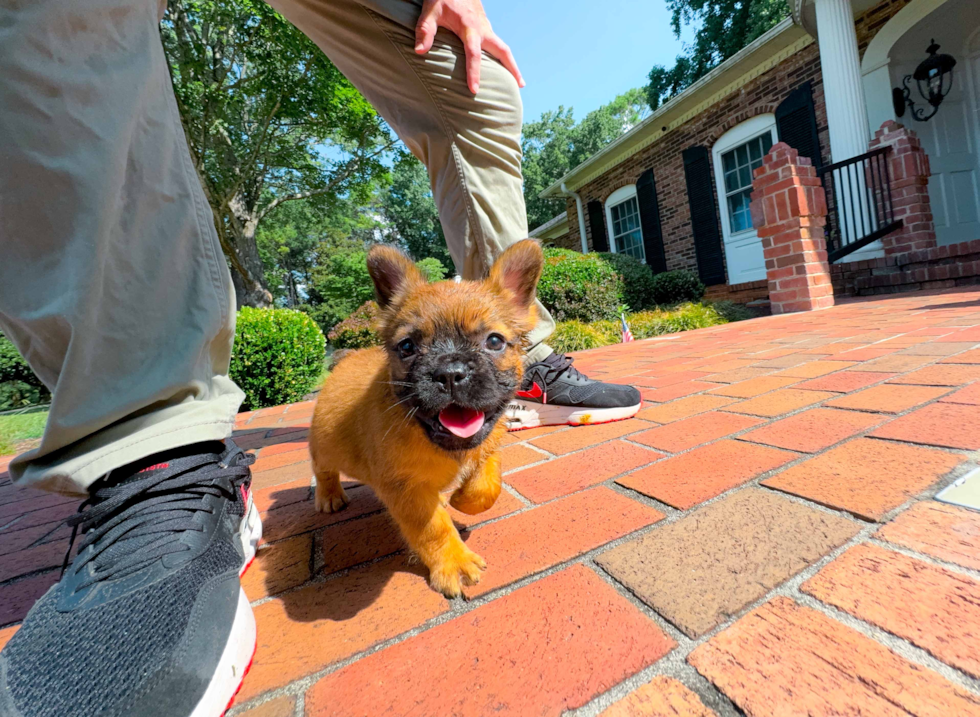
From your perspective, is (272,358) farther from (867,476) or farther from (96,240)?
(867,476)

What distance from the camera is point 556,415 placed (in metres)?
2.81

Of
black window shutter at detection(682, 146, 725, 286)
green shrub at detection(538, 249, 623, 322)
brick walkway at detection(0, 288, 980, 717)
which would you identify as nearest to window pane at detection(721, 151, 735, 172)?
black window shutter at detection(682, 146, 725, 286)

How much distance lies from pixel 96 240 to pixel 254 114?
53.0 feet

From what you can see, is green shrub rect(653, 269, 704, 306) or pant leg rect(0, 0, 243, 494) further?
green shrub rect(653, 269, 704, 306)

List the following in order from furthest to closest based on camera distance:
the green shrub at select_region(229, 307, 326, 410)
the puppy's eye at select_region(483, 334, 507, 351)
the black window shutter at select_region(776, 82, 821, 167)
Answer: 1. the black window shutter at select_region(776, 82, 821, 167)
2. the green shrub at select_region(229, 307, 326, 410)
3. the puppy's eye at select_region(483, 334, 507, 351)

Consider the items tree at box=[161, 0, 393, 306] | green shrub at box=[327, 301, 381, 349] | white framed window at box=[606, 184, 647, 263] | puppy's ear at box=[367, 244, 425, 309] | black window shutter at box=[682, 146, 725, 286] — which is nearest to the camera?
puppy's ear at box=[367, 244, 425, 309]

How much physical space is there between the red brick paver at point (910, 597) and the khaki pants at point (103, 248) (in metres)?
1.75

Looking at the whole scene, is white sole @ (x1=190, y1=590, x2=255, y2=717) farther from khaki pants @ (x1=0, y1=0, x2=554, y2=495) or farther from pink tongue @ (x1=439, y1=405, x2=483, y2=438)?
pink tongue @ (x1=439, y1=405, x2=483, y2=438)

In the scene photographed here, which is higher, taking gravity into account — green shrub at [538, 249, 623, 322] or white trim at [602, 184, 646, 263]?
white trim at [602, 184, 646, 263]

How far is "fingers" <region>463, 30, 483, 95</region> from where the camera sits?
2166 mm

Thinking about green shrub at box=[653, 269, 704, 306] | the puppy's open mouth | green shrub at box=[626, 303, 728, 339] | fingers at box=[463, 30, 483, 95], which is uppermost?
fingers at box=[463, 30, 483, 95]

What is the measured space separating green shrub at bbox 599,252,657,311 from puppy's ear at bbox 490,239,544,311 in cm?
891

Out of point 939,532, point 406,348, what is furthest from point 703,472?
point 406,348

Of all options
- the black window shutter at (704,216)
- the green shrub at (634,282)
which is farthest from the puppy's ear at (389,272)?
the black window shutter at (704,216)
